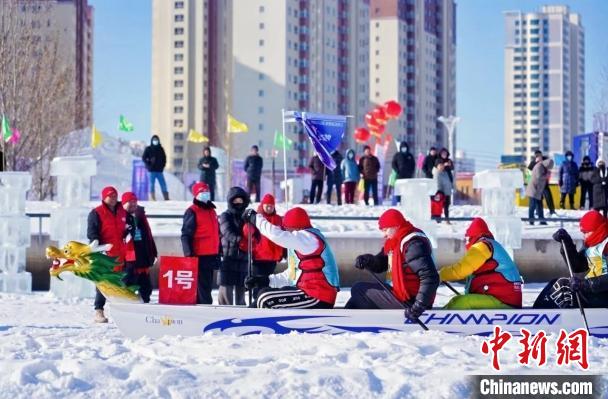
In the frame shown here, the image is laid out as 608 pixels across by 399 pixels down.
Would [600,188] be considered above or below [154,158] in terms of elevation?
below

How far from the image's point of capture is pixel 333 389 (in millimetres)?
8734

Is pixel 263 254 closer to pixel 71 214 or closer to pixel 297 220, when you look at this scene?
pixel 297 220

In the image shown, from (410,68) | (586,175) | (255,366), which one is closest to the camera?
(255,366)

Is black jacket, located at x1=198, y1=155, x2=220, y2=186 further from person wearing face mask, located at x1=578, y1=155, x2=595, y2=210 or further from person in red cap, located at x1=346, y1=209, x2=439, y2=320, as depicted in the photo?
person in red cap, located at x1=346, y1=209, x2=439, y2=320

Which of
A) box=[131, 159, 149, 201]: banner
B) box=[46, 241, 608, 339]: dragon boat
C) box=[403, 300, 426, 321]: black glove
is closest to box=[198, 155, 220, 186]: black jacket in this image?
box=[131, 159, 149, 201]: banner

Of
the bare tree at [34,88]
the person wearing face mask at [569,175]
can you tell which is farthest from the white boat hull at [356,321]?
the bare tree at [34,88]

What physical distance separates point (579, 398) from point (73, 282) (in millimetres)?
10581

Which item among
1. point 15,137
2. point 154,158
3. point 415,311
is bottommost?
point 415,311

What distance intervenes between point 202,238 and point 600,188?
14252 millimetres

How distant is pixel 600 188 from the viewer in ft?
87.0

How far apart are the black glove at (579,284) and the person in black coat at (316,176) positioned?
51.2ft

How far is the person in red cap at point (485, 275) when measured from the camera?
37.6ft

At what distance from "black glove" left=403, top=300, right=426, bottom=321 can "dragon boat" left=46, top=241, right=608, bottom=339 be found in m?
0.07

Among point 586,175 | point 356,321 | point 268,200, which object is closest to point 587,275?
point 356,321
